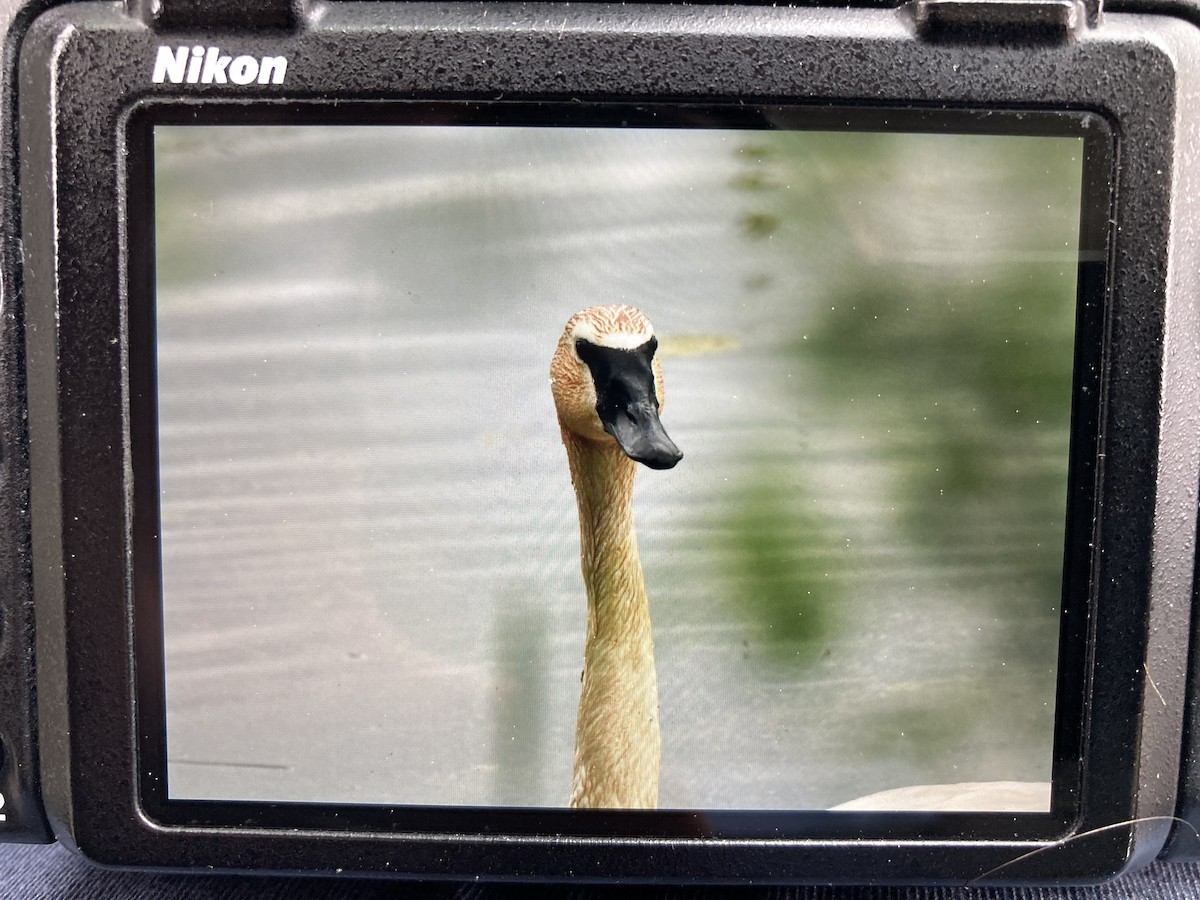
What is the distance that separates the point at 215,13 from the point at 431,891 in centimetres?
57

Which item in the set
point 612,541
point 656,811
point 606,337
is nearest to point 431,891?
point 656,811

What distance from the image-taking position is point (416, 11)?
1.53ft

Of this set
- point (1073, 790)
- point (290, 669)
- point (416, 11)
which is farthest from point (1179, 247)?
point (290, 669)

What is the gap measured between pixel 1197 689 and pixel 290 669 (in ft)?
1.87

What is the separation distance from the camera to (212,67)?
0.47 metres

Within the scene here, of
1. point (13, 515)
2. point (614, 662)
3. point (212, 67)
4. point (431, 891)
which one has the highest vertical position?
point (212, 67)

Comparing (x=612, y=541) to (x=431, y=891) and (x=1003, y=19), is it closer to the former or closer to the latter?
(x=431, y=891)

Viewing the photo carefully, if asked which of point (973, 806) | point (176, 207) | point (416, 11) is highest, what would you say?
point (416, 11)

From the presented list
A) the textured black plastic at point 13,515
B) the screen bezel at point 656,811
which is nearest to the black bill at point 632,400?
the screen bezel at point 656,811

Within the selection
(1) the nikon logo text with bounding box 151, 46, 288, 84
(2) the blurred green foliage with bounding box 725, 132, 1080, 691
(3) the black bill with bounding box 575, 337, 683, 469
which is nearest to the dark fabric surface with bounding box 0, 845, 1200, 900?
(2) the blurred green foliage with bounding box 725, 132, 1080, 691

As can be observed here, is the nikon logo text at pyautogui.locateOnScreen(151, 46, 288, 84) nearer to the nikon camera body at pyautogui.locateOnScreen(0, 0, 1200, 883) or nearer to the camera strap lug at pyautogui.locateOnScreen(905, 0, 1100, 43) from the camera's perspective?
the nikon camera body at pyautogui.locateOnScreen(0, 0, 1200, 883)

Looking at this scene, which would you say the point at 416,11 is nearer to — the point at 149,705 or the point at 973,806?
the point at 149,705

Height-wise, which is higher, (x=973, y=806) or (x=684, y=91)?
(x=684, y=91)

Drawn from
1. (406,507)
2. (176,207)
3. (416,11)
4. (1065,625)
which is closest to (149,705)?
(406,507)
